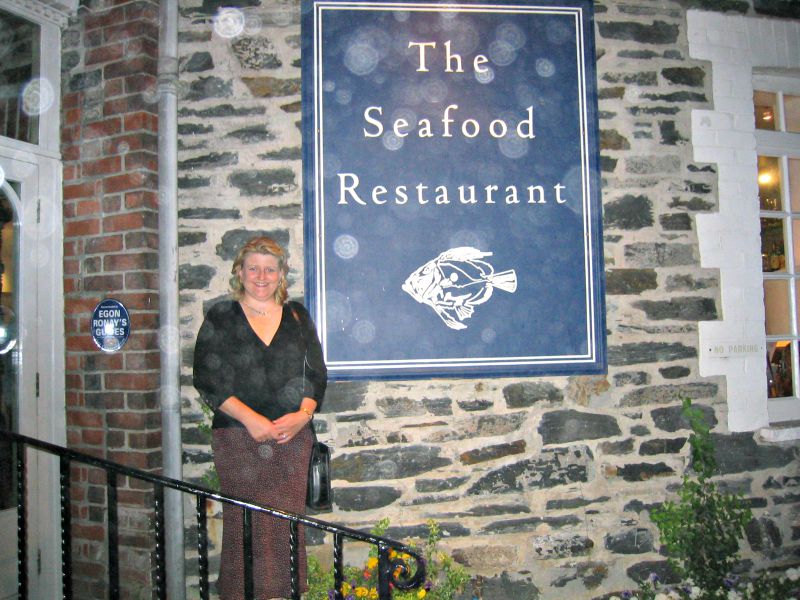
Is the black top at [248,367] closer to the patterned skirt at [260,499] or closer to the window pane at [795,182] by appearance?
the patterned skirt at [260,499]

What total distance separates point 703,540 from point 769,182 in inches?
102

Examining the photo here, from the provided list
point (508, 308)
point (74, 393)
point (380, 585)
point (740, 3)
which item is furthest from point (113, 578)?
point (740, 3)

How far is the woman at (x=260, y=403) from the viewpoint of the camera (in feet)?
8.73

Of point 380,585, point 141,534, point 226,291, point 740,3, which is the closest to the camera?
point 380,585

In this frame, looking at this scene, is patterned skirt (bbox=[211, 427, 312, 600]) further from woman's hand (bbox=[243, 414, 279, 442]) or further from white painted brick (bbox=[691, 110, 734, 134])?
white painted brick (bbox=[691, 110, 734, 134])

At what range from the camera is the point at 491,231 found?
3.35 metres

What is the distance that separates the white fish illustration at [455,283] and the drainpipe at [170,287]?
1378 millimetres

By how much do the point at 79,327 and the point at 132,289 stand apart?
1.41 feet

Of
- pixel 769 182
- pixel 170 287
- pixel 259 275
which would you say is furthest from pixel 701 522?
pixel 170 287

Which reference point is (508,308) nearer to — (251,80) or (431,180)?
(431,180)

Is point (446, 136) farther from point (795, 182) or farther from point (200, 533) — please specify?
point (795, 182)

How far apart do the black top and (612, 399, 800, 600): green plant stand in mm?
2348

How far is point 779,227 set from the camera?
4.00m

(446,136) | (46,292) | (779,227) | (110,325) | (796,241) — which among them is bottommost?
(110,325)
